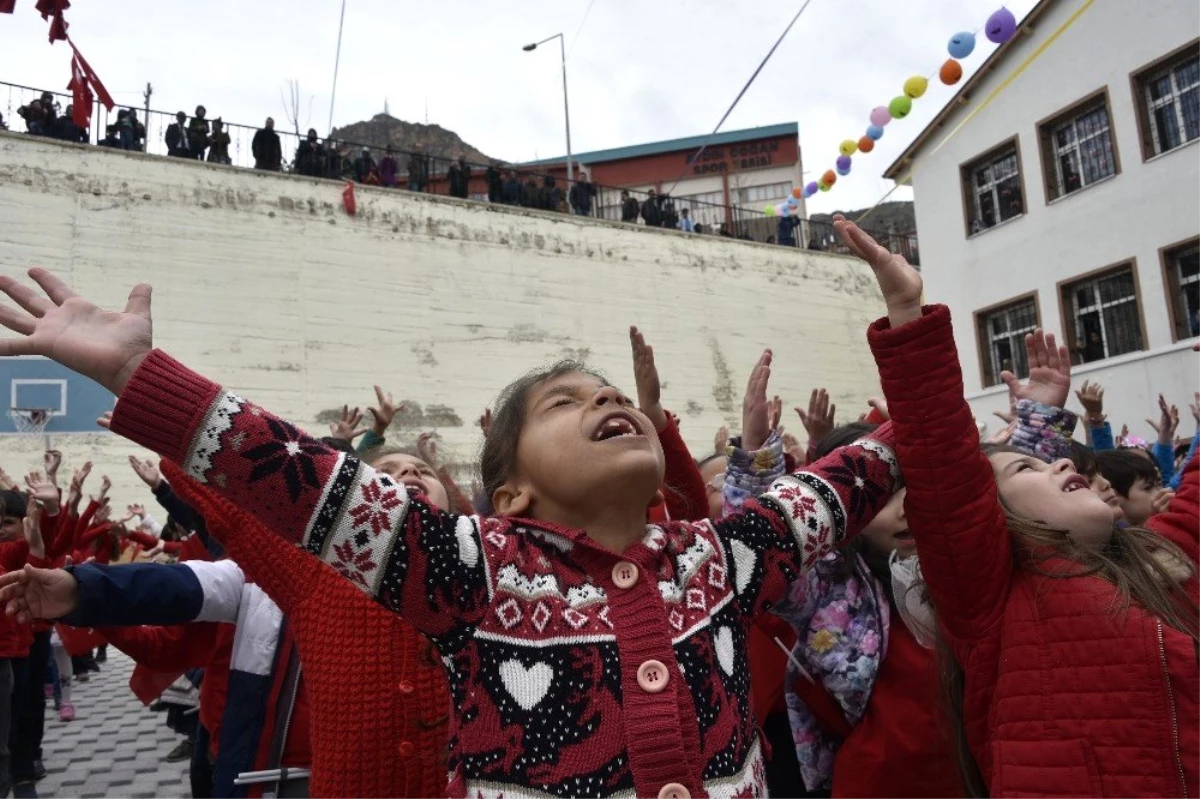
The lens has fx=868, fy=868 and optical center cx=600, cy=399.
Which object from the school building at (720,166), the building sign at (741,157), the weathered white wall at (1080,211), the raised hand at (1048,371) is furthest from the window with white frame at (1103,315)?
the building sign at (741,157)

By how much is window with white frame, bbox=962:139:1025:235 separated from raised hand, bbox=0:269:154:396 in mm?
15564

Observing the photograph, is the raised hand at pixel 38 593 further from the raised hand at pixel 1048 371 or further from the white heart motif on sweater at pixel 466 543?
the raised hand at pixel 1048 371

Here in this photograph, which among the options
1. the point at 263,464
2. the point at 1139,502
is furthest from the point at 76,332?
the point at 1139,502

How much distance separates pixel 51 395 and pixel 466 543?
14.0 m

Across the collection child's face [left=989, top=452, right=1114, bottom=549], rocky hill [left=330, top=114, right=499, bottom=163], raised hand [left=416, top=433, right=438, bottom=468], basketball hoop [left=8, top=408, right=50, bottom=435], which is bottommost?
child's face [left=989, top=452, right=1114, bottom=549]

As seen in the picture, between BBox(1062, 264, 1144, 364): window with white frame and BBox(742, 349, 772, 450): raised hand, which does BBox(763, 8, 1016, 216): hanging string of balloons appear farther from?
BBox(742, 349, 772, 450): raised hand

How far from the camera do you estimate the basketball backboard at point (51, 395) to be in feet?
41.9

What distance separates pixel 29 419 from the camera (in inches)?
502

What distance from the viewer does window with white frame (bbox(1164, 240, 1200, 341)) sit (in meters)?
12.2

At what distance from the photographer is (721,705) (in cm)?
147

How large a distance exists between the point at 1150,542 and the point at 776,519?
3.11 ft

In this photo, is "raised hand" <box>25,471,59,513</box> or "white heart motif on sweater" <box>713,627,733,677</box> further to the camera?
"raised hand" <box>25,471,59,513</box>

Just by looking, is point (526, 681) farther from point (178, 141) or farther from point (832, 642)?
point (178, 141)

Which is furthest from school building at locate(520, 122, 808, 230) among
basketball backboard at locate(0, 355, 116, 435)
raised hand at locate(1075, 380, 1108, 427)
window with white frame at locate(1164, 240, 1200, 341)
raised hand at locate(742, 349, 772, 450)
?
raised hand at locate(742, 349, 772, 450)
